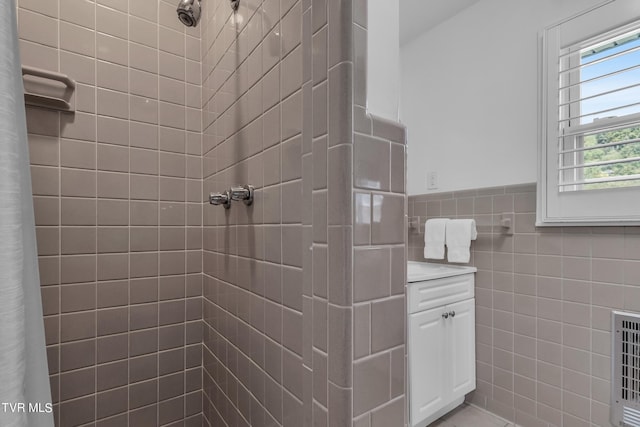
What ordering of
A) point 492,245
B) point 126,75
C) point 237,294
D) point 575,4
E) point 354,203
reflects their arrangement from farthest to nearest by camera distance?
1. point 492,245
2. point 575,4
3. point 126,75
4. point 237,294
5. point 354,203

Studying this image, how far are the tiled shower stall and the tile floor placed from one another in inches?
51.4

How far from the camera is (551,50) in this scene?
1.58 meters

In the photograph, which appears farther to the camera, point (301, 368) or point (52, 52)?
point (52, 52)

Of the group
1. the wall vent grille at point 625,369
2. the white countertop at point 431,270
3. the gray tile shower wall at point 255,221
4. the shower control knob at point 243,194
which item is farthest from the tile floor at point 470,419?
the shower control knob at point 243,194

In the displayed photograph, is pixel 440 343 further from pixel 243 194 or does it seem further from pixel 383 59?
pixel 383 59

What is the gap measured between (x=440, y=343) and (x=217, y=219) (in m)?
1.31

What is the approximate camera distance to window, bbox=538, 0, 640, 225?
1338 mm

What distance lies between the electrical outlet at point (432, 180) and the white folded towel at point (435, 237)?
0.86ft

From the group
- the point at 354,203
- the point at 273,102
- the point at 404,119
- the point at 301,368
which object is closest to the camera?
the point at 354,203

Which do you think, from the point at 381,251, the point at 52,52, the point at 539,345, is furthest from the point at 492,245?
the point at 52,52

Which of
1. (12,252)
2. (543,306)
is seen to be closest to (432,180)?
(543,306)

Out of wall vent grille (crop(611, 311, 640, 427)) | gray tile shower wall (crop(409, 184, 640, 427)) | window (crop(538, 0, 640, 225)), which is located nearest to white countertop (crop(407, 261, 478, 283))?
gray tile shower wall (crop(409, 184, 640, 427))

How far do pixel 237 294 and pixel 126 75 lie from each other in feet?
3.34

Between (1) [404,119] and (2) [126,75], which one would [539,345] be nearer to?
(1) [404,119]
